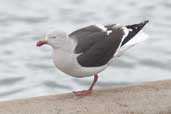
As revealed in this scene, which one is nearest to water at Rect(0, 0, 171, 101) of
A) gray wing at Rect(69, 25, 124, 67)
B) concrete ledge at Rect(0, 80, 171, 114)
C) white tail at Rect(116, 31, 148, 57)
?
white tail at Rect(116, 31, 148, 57)

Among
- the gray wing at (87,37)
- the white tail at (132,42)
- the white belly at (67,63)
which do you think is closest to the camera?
the white belly at (67,63)

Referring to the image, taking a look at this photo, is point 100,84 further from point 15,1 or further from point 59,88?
point 15,1

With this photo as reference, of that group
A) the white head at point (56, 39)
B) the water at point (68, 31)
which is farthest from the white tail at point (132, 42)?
the water at point (68, 31)

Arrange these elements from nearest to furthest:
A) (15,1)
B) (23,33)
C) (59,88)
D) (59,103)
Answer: (59,103) → (59,88) → (23,33) → (15,1)

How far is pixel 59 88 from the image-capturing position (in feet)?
34.4

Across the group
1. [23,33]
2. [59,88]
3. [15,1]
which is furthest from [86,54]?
[15,1]

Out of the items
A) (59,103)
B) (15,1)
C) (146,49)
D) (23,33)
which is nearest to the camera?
(59,103)

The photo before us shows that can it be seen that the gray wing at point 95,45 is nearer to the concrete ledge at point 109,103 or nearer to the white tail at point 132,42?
the white tail at point 132,42

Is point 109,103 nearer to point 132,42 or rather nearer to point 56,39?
point 56,39

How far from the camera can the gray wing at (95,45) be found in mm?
6688

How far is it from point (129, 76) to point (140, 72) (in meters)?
0.18

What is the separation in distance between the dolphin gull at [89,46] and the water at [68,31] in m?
3.42

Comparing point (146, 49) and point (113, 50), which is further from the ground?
point (113, 50)

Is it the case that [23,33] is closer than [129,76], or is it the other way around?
[129,76]
